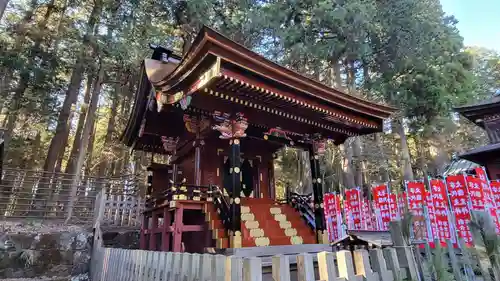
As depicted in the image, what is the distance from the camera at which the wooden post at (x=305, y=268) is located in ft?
7.09

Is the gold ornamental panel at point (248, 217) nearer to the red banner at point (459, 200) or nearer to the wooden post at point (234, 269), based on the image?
the wooden post at point (234, 269)

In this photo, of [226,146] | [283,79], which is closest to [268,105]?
[283,79]

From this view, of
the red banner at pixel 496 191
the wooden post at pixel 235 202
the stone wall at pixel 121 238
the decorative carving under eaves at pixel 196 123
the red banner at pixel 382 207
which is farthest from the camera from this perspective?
the red banner at pixel 382 207

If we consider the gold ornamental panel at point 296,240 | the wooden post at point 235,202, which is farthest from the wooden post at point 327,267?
the gold ornamental panel at point 296,240

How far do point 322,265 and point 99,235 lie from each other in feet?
23.6

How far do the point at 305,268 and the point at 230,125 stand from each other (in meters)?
4.74

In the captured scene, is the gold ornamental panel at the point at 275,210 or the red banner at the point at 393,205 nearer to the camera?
the gold ornamental panel at the point at 275,210

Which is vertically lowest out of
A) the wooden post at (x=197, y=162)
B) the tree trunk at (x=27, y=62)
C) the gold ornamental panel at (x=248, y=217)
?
the gold ornamental panel at (x=248, y=217)

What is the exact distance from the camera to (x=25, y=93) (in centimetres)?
1255

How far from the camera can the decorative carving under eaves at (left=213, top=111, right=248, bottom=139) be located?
655 centimetres

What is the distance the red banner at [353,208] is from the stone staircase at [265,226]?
593cm

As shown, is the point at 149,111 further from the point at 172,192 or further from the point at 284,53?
the point at 284,53

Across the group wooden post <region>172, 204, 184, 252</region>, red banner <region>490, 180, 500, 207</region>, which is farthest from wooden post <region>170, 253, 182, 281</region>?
red banner <region>490, 180, 500, 207</region>

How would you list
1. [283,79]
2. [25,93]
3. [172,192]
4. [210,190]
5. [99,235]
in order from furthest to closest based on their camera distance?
[25,93]
[99,235]
[210,190]
[172,192]
[283,79]
